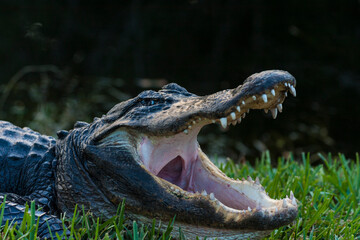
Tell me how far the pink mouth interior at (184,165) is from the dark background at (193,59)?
135 inches

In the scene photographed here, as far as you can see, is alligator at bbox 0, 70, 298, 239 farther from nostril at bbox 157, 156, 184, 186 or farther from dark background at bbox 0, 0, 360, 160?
dark background at bbox 0, 0, 360, 160

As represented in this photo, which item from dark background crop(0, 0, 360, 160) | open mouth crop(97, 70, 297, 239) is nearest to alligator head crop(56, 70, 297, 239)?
open mouth crop(97, 70, 297, 239)

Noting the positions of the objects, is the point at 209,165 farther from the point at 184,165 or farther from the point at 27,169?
the point at 27,169

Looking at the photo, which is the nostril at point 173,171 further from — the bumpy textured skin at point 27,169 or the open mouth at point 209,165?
the bumpy textured skin at point 27,169

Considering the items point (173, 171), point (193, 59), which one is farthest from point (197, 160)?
point (193, 59)

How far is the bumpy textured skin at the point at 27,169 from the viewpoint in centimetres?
264

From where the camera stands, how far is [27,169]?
2787mm

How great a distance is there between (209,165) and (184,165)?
0.47 ft

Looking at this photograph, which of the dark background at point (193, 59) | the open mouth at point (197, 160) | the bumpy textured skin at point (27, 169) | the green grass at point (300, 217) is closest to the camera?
the open mouth at point (197, 160)

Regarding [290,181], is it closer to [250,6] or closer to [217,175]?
[217,175]

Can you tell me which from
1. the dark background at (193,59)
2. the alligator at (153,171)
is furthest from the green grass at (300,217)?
the dark background at (193,59)

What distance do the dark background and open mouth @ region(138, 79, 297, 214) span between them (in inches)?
138

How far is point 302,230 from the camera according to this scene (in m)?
2.54

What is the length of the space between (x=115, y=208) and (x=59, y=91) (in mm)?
6018
